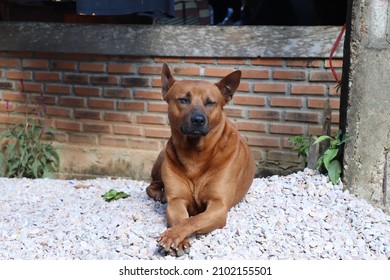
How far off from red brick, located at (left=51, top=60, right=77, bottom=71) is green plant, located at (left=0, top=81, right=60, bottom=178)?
379 millimetres

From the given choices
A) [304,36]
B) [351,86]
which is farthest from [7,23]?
[351,86]

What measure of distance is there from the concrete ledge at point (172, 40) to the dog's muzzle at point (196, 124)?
1.94m

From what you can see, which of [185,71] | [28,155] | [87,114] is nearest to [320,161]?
[185,71]

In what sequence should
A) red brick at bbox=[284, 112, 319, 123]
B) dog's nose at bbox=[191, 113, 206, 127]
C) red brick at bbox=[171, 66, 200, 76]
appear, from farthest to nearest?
red brick at bbox=[171, 66, 200, 76] < red brick at bbox=[284, 112, 319, 123] < dog's nose at bbox=[191, 113, 206, 127]

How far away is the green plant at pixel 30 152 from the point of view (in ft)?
19.5

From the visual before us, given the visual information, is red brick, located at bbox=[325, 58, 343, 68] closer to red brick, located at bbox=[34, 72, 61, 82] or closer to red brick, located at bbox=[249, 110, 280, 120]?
red brick, located at bbox=[249, 110, 280, 120]

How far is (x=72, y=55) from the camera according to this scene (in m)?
5.98

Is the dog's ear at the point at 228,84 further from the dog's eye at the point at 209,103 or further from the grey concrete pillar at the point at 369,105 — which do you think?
the grey concrete pillar at the point at 369,105

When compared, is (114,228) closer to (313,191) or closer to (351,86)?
(313,191)

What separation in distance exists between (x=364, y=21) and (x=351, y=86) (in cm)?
47

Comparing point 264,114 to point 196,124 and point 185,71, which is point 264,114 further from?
point 196,124

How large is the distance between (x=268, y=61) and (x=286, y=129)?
0.64 metres

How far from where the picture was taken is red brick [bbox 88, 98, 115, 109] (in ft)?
19.6

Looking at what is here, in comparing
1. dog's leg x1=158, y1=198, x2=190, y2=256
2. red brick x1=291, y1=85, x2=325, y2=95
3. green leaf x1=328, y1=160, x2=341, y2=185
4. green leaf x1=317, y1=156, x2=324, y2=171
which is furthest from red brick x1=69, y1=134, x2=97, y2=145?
green leaf x1=328, y1=160, x2=341, y2=185
